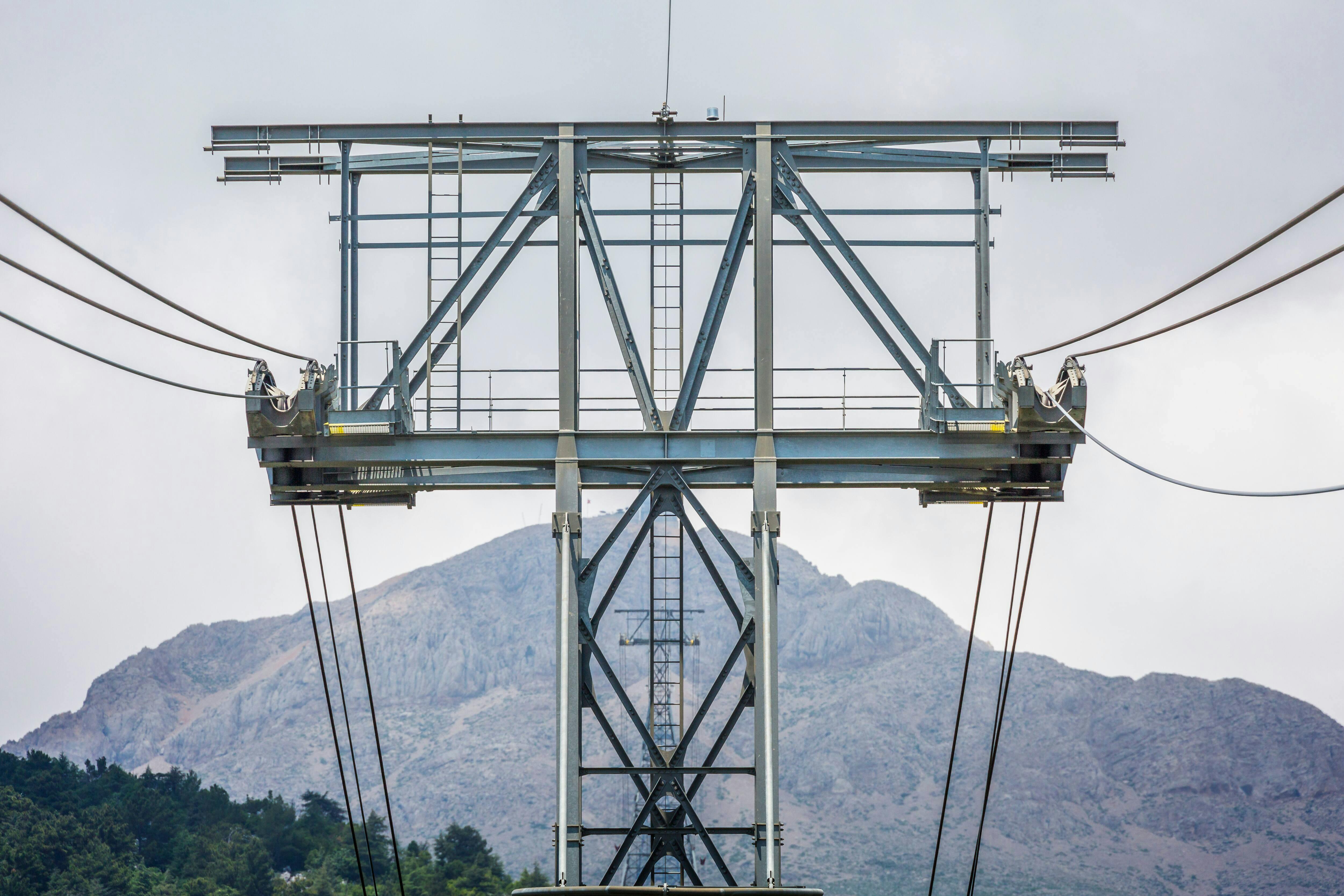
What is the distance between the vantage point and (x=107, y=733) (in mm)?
179625

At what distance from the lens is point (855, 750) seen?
6713 inches

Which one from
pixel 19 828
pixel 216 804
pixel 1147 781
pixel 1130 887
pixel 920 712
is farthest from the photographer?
pixel 920 712

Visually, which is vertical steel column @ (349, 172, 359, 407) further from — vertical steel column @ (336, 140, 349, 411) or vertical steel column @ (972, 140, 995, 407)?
vertical steel column @ (972, 140, 995, 407)

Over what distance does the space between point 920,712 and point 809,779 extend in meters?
18.2

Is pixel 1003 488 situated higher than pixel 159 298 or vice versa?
pixel 159 298

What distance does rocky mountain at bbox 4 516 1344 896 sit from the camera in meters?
152

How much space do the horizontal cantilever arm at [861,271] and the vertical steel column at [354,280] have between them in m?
5.72

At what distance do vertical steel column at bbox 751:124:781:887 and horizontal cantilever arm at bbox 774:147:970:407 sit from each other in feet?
0.71

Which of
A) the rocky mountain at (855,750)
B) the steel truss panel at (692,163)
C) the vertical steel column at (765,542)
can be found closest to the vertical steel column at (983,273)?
the steel truss panel at (692,163)

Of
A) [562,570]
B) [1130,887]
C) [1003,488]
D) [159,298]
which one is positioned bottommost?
[1130,887]

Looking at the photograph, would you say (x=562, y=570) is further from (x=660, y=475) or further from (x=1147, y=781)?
(x=1147, y=781)

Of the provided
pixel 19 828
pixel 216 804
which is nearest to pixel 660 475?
pixel 19 828

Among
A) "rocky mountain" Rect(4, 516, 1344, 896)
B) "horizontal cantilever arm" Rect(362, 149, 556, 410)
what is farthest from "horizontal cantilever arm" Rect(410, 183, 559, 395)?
"rocky mountain" Rect(4, 516, 1344, 896)

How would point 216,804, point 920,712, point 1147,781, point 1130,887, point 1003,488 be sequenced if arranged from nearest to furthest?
point 1003,488 → point 216,804 → point 1130,887 → point 1147,781 → point 920,712
